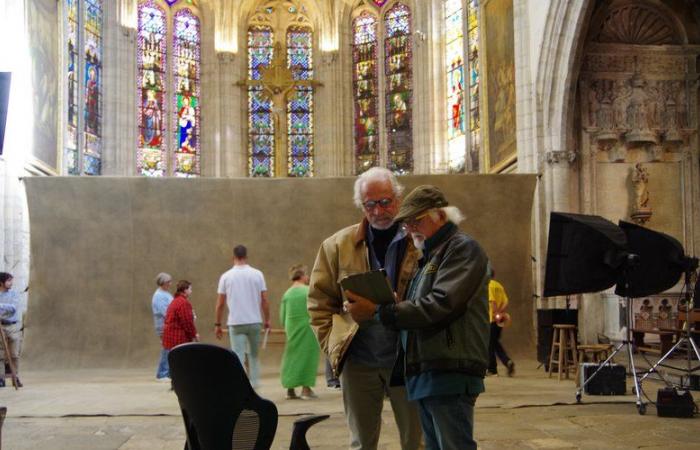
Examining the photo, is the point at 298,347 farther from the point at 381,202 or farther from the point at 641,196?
the point at 641,196

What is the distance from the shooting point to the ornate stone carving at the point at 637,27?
558 inches

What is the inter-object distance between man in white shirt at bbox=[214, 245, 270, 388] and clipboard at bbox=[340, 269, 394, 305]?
17.6 ft

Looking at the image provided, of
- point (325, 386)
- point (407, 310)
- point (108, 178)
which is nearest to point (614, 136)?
point (325, 386)

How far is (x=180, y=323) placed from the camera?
9.34 m

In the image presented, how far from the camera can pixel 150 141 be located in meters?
22.2

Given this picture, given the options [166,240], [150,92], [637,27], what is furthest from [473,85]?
[166,240]

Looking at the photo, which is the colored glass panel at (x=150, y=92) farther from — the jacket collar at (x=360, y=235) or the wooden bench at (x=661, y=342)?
the jacket collar at (x=360, y=235)

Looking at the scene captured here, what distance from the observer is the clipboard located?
123 inches

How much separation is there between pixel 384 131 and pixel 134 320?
11.9 m

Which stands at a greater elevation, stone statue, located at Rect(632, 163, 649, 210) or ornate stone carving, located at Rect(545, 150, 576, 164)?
ornate stone carving, located at Rect(545, 150, 576, 164)

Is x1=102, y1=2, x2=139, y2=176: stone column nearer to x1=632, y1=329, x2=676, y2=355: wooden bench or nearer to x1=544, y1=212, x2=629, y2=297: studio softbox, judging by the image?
x1=632, y1=329, x2=676, y2=355: wooden bench

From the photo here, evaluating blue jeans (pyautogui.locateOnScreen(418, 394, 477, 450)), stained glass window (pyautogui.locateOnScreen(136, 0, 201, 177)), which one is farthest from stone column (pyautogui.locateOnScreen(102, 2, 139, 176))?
blue jeans (pyautogui.locateOnScreen(418, 394, 477, 450))

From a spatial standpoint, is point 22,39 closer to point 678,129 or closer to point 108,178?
point 108,178

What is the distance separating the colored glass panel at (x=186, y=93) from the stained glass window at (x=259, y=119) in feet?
4.74
